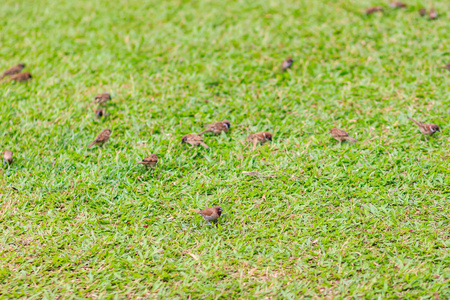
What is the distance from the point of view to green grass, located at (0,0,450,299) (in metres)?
4.20

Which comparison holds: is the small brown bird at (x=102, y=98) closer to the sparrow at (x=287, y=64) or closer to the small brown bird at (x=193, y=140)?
the small brown bird at (x=193, y=140)

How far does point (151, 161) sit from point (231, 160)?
1.05 m

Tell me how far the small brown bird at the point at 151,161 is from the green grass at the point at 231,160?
0.09m

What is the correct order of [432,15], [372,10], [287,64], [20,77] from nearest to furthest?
[20,77], [287,64], [432,15], [372,10]

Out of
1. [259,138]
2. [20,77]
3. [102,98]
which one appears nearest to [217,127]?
[259,138]

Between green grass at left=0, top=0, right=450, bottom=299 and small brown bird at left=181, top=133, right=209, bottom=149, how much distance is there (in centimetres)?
11

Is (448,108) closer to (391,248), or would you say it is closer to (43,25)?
(391,248)

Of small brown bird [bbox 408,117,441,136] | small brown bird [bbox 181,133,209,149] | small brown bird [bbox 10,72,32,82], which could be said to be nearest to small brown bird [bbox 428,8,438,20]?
small brown bird [bbox 408,117,441,136]

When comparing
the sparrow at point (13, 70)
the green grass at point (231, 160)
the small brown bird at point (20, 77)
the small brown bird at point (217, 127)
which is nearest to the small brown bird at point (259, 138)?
A: the green grass at point (231, 160)

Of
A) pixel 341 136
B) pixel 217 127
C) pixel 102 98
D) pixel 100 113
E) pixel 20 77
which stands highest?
pixel 20 77

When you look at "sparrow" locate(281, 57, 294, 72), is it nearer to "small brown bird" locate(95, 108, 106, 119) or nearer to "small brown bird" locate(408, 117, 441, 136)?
"small brown bird" locate(408, 117, 441, 136)

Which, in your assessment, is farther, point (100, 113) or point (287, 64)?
point (287, 64)

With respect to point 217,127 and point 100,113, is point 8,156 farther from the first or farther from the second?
point 217,127

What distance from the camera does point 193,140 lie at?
571cm
